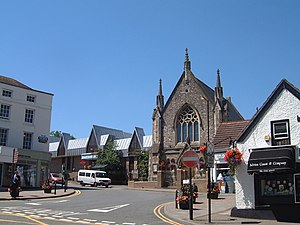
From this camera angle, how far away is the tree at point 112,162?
61.9 m

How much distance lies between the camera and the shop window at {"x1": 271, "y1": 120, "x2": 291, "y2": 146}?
16.3 meters

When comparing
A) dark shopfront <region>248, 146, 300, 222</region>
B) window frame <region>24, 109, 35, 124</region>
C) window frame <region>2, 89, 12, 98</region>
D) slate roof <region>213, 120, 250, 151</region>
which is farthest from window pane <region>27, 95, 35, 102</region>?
dark shopfront <region>248, 146, 300, 222</region>

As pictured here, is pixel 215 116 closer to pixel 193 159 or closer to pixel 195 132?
pixel 195 132

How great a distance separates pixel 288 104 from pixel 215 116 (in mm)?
32605

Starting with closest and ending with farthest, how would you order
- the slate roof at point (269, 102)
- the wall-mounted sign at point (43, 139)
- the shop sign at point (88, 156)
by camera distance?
the slate roof at point (269, 102)
the wall-mounted sign at point (43, 139)
the shop sign at point (88, 156)

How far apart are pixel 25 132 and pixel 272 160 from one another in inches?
1152

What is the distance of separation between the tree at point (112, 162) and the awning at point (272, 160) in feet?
154

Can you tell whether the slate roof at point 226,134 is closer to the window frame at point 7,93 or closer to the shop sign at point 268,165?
the shop sign at point 268,165

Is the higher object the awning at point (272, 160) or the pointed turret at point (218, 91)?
the pointed turret at point (218, 91)

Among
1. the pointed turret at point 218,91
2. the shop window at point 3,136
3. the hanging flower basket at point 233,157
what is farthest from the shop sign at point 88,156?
the hanging flower basket at point 233,157

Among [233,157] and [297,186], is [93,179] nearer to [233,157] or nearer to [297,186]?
[233,157]

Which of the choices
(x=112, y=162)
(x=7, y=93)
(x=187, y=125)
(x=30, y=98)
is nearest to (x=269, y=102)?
(x=7, y=93)

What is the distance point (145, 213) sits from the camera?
60.5 feet

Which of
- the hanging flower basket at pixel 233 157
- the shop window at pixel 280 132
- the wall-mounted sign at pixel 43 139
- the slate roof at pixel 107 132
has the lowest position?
the hanging flower basket at pixel 233 157
